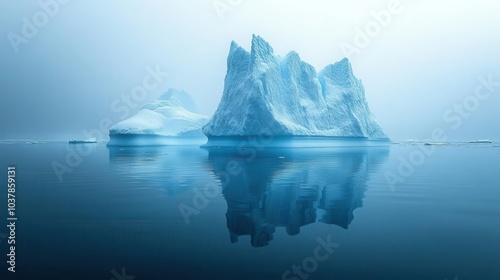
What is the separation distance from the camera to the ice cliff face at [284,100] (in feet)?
85.1

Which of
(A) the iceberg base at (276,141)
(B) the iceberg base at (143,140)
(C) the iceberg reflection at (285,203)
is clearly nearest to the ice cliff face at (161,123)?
(B) the iceberg base at (143,140)

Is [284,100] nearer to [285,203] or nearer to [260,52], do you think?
[260,52]

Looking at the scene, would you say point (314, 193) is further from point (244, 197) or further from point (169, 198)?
point (169, 198)

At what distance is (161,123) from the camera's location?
1544 inches

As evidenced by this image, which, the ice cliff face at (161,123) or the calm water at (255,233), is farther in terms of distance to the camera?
the ice cliff face at (161,123)

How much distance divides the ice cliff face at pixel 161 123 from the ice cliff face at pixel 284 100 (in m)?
9.97

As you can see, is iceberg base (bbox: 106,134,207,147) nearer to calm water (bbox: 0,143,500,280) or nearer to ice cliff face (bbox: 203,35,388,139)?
ice cliff face (bbox: 203,35,388,139)

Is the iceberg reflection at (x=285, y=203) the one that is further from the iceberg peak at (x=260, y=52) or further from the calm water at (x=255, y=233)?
the iceberg peak at (x=260, y=52)

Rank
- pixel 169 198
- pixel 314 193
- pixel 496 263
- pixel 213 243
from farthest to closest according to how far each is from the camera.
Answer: pixel 314 193 → pixel 169 198 → pixel 213 243 → pixel 496 263

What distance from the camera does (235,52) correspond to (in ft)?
100

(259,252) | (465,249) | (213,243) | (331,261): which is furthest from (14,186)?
(465,249)

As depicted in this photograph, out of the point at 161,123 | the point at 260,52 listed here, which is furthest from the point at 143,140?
the point at 260,52

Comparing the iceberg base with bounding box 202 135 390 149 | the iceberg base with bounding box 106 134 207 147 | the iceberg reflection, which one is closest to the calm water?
the iceberg reflection

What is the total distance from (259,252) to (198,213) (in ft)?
6.97
